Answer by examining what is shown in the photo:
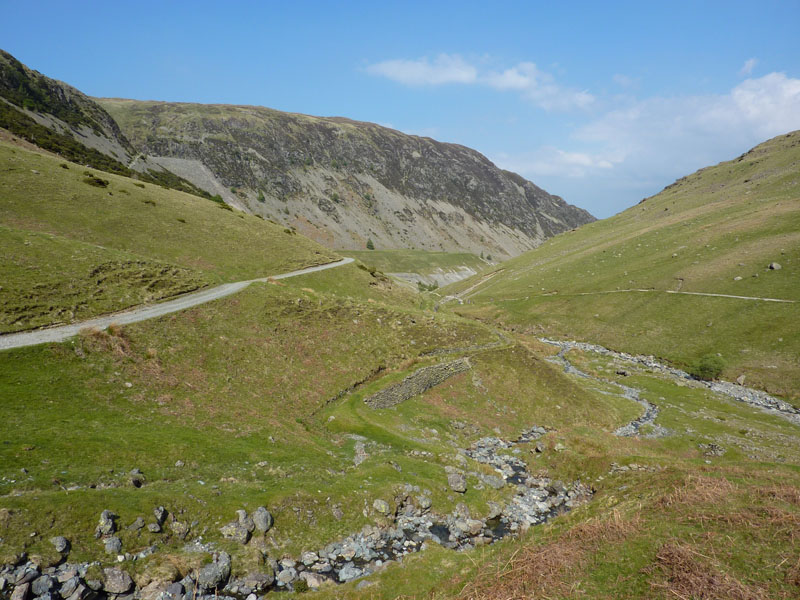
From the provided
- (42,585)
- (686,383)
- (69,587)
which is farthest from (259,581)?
(686,383)

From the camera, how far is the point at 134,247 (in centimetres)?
6131

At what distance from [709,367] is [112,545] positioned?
81.8m

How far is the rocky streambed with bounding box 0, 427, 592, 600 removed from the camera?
48.7 feet

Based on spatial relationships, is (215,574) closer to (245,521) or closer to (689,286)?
(245,521)

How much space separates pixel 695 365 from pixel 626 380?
16100 mm

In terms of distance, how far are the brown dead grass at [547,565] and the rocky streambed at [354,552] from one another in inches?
261

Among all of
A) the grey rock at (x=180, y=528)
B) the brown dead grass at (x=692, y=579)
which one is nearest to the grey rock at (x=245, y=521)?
the grey rock at (x=180, y=528)

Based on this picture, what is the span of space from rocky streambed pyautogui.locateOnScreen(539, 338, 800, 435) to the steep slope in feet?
431

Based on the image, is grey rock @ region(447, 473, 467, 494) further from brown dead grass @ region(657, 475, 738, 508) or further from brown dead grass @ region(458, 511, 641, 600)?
brown dead grass @ region(657, 475, 738, 508)

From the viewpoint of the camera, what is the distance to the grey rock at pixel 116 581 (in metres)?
15.3

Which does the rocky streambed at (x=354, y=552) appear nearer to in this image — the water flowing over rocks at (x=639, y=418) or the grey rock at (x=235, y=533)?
the grey rock at (x=235, y=533)

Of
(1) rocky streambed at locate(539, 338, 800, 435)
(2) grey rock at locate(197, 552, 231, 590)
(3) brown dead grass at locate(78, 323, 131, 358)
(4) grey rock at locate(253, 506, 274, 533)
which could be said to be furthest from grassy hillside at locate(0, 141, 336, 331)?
(1) rocky streambed at locate(539, 338, 800, 435)

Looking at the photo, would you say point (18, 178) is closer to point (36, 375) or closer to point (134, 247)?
point (134, 247)

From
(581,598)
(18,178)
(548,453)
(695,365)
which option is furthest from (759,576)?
(18,178)
